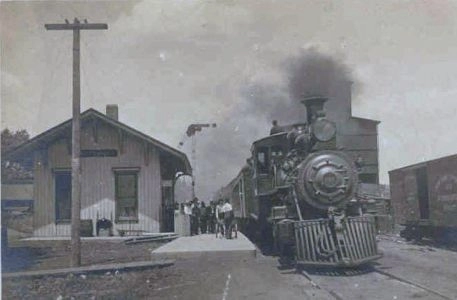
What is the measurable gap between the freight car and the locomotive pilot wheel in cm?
433

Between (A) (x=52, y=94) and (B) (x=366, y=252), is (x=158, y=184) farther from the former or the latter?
(B) (x=366, y=252)

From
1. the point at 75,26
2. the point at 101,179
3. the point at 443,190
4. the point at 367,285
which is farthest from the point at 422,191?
the point at 75,26

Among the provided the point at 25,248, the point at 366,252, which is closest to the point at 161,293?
the point at 366,252

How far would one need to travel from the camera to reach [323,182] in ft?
37.7

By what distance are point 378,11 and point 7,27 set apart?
19.7 feet

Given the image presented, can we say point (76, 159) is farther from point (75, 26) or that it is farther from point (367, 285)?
point (367, 285)

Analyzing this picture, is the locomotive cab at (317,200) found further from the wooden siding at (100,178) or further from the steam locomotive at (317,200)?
the wooden siding at (100,178)

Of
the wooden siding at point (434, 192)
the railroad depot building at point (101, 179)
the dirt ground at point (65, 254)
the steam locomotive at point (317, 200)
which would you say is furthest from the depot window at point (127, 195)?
the wooden siding at point (434, 192)

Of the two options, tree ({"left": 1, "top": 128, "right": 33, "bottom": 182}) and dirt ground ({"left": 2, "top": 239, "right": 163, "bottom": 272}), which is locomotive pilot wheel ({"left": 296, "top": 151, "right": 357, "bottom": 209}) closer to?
dirt ground ({"left": 2, "top": 239, "right": 163, "bottom": 272})

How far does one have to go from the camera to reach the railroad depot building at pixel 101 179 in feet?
62.2

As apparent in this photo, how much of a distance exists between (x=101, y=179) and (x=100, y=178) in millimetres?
45

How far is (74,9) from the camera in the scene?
11.9 m

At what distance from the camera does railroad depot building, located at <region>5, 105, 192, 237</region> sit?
1897 cm

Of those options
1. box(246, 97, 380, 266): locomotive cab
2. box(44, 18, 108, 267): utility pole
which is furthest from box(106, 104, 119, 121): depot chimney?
box(246, 97, 380, 266): locomotive cab
